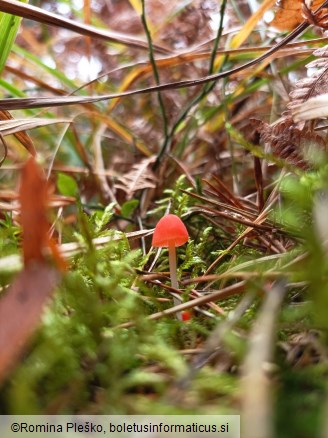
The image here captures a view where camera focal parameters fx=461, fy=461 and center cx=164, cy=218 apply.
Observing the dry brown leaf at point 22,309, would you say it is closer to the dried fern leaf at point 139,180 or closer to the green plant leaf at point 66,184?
the dried fern leaf at point 139,180

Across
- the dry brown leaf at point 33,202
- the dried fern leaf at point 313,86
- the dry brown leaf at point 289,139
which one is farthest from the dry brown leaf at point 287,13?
the dry brown leaf at point 33,202

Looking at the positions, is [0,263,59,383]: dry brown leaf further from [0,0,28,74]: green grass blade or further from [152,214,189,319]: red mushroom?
[0,0,28,74]: green grass blade

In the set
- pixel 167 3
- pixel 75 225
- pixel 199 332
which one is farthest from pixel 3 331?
pixel 167 3

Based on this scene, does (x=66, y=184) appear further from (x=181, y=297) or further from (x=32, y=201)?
(x=32, y=201)

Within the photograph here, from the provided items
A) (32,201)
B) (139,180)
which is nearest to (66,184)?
(139,180)

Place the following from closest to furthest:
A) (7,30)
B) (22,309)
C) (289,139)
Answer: (22,309) < (289,139) < (7,30)

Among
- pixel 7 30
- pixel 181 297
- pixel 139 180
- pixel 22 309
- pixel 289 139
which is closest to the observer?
pixel 22 309
